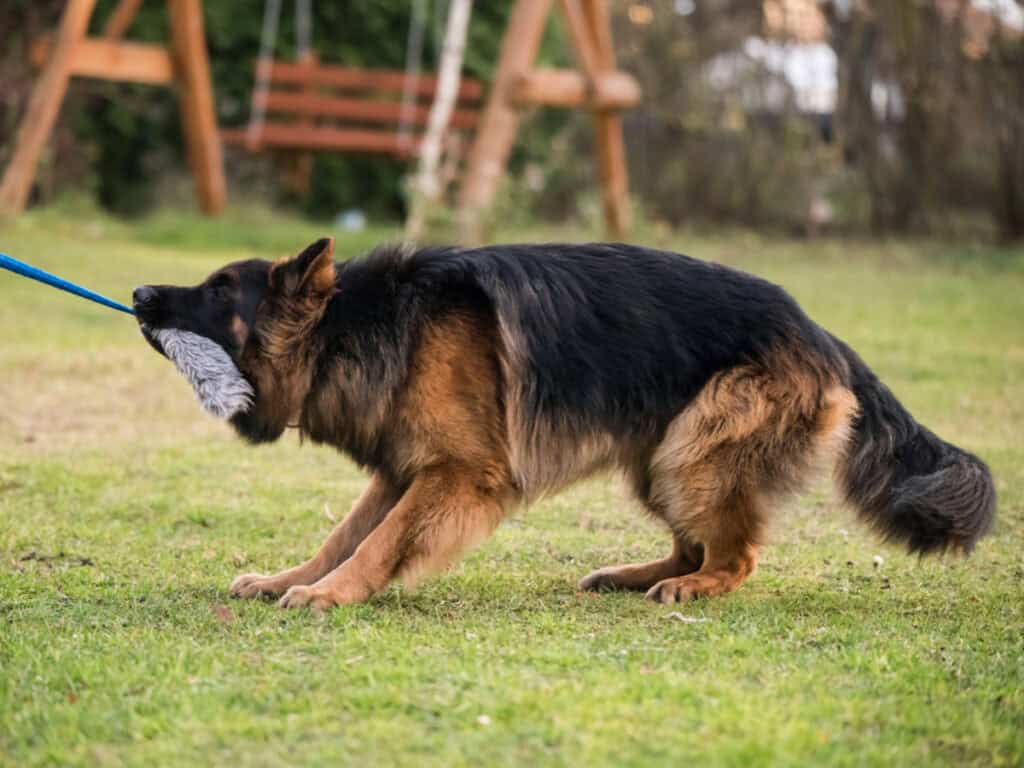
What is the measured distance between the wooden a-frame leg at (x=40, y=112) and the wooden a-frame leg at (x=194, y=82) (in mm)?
1176

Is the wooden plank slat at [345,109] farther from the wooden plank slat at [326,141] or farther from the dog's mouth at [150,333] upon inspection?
the dog's mouth at [150,333]

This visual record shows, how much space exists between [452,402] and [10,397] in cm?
515

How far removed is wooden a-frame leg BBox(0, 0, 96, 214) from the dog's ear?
8.93m

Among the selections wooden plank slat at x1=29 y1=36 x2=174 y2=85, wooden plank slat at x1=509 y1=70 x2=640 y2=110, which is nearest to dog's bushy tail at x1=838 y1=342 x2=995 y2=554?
wooden plank slat at x1=509 y1=70 x2=640 y2=110

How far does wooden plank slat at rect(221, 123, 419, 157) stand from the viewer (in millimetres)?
14578

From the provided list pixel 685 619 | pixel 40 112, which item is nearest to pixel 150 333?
pixel 685 619

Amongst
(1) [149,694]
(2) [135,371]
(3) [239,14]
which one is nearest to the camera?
(1) [149,694]

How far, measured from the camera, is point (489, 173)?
14.0 meters

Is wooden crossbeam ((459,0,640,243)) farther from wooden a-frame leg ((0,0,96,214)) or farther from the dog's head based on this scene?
the dog's head

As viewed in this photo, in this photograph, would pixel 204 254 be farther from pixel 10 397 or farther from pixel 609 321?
pixel 609 321

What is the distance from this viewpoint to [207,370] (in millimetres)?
4695

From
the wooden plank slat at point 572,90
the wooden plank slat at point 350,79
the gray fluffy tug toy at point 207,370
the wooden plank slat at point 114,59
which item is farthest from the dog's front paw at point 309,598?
the wooden plank slat at point 350,79

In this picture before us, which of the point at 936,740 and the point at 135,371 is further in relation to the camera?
the point at 135,371

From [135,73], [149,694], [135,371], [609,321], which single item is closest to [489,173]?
[135,73]
